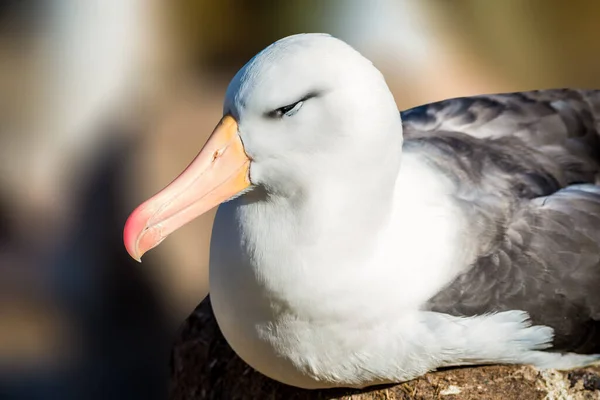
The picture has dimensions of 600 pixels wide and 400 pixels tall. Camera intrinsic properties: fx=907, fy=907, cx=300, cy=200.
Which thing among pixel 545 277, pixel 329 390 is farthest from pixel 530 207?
pixel 329 390

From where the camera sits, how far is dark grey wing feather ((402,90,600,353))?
9.29 feet

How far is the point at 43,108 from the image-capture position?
20.5 feet

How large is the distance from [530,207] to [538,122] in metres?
0.51

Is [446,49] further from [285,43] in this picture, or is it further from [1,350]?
[285,43]

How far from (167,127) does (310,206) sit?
3407 mm

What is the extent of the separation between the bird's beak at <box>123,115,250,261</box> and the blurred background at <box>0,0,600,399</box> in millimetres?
2911

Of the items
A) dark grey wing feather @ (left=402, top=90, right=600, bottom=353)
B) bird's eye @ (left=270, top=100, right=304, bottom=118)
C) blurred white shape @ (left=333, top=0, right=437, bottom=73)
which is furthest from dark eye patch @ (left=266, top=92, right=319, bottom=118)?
blurred white shape @ (left=333, top=0, right=437, bottom=73)

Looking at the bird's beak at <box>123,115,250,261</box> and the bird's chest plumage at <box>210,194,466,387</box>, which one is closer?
the bird's beak at <box>123,115,250,261</box>

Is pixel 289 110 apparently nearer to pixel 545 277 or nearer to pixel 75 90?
pixel 545 277

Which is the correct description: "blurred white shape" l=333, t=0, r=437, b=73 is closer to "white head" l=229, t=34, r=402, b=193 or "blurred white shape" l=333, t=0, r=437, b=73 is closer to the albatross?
the albatross

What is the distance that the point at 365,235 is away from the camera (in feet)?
8.73

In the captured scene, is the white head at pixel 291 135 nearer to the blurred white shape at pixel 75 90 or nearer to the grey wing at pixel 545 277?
the grey wing at pixel 545 277

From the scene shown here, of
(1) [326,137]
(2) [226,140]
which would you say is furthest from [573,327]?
(2) [226,140]

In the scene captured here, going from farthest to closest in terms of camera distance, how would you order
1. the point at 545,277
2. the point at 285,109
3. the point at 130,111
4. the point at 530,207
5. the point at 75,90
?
the point at 75,90 → the point at 130,111 → the point at 530,207 → the point at 545,277 → the point at 285,109
